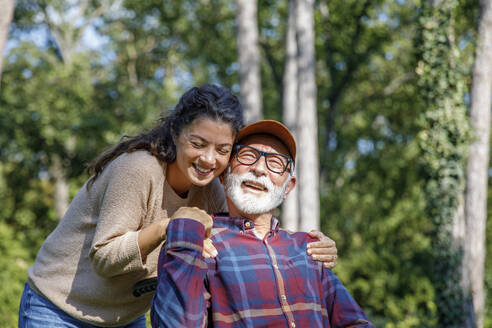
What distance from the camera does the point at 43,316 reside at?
221 cm

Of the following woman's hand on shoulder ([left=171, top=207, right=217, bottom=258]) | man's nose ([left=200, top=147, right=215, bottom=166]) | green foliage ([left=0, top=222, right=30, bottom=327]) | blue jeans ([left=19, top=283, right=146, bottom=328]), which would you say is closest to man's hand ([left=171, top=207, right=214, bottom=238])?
woman's hand on shoulder ([left=171, top=207, right=217, bottom=258])

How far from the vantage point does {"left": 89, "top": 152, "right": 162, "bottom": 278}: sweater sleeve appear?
1.90 m

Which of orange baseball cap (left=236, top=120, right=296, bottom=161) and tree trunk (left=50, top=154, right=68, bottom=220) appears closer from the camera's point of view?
orange baseball cap (left=236, top=120, right=296, bottom=161)

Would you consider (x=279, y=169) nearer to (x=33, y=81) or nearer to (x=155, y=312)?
(x=155, y=312)

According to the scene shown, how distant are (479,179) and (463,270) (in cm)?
141

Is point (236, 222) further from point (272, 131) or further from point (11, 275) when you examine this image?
point (11, 275)

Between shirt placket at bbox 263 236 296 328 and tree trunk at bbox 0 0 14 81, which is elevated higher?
tree trunk at bbox 0 0 14 81

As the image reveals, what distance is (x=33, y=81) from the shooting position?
44.2 ft

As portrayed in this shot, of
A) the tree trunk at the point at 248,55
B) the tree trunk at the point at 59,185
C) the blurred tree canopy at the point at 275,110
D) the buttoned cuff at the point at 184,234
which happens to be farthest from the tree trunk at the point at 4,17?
the tree trunk at the point at 59,185

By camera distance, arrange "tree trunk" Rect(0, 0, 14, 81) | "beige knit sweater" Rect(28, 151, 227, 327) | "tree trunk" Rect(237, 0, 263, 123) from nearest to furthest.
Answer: "beige knit sweater" Rect(28, 151, 227, 327) < "tree trunk" Rect(0, 0, 14, 81) < "tree trunk" Rect(237, 0, 263, 123)

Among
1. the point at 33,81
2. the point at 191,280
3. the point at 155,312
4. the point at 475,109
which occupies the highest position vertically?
the point at 33,81

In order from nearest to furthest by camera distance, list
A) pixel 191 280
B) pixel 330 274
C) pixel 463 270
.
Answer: pixel 191 280 → pixel 330 274 → pixel 463 270

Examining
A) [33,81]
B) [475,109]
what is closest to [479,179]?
[475,109]

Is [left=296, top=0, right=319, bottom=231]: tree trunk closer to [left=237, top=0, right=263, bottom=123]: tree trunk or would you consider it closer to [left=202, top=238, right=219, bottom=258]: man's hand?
[left=237, top=0, right=263, bottom=123]: tree trunk
